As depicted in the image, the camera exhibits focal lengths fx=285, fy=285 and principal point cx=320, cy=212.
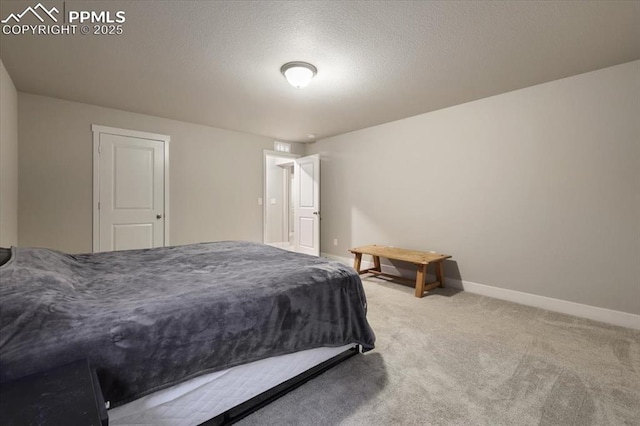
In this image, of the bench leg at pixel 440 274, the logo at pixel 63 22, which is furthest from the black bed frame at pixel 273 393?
the logo at pixel 63 22

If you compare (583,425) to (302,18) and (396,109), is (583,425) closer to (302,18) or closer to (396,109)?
(302,18)

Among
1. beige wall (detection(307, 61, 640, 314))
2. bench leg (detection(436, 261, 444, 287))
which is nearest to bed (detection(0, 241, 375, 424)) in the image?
bench leg (detection(436, 261, 444, 287))

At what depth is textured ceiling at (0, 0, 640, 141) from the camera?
194 cm

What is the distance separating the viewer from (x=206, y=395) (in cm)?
131

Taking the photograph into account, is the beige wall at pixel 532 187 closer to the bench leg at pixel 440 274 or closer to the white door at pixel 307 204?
the bench leg at pixel 440 274

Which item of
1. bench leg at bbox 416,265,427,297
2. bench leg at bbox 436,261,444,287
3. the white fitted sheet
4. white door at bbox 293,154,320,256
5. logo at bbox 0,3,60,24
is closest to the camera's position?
the white fitted sheet

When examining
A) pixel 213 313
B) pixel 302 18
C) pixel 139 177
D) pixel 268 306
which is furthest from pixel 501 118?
pixel 139 177

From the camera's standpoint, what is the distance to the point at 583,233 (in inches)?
112

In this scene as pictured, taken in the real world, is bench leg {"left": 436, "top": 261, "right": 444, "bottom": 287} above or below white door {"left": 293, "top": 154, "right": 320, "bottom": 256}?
below

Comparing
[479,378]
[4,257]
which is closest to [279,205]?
[4,257]

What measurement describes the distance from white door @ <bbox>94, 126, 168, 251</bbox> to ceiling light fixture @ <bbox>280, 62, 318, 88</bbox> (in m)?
2.66

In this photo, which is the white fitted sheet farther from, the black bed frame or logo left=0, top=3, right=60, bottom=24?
logo left=0, top=3, right=60, bottom=24

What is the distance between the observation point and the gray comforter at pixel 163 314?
1.00m

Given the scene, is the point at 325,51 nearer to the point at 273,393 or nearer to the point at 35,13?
the point at 35,13
